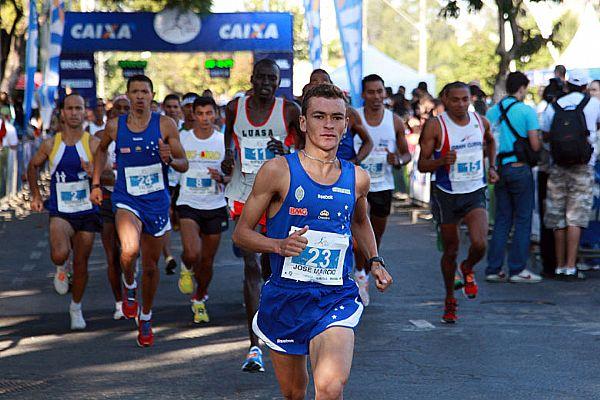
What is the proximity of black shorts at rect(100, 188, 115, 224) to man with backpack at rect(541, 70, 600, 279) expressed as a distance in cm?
449

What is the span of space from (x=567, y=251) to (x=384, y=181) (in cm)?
269

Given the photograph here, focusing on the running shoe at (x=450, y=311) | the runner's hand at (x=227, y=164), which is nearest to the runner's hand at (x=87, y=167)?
the runner's hand at (x=227, y=164)

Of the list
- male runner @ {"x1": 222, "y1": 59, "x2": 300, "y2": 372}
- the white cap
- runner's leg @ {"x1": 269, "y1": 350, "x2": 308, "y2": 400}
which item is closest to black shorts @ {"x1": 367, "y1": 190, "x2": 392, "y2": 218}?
male runner @ {"x1": 222, "y1": 59, "x2": 300, "y2": 372}

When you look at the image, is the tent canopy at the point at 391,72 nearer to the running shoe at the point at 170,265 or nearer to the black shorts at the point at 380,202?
the running shoe at the point at 170,265

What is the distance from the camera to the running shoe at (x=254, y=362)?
7.86 meters

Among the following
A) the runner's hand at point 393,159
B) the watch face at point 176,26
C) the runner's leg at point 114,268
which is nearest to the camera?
the runner's leg at point 114,268

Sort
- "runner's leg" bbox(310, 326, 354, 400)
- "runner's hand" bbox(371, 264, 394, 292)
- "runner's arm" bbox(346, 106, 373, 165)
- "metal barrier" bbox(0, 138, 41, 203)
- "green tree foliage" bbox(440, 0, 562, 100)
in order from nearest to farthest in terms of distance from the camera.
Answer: "runner's leg" bbox(310, 326, 354, 400) < "runner's hand" bbox(371, 264, 394, 292) < "runner's arm" bbox(346, 106, 373, 165) < "green tree foliage" bbox(440, 0, 562, 100) < "metal barrier" bbox(0, 138, 41, 203)

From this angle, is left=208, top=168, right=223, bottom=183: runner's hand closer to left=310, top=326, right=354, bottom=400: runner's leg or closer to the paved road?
the paved road

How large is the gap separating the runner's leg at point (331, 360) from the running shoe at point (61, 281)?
6.40 metres

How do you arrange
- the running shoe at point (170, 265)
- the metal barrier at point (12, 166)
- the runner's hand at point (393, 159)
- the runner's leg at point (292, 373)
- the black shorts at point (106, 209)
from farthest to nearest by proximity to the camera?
the metal barrier at point (12, 166), the running shoe at point (170, 265), the black shorts at point (106, 209), the runner's hand at point (393, 159), the runner's leg at point (292, 373)

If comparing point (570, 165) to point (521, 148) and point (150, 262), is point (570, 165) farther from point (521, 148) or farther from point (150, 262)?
point (150, 262)

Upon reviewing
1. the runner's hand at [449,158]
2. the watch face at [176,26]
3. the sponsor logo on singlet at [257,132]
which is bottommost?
the runner's hand at [449,158]

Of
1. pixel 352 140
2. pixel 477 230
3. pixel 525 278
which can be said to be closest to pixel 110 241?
pixel 352 140

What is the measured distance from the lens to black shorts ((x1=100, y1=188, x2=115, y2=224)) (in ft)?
35.5
